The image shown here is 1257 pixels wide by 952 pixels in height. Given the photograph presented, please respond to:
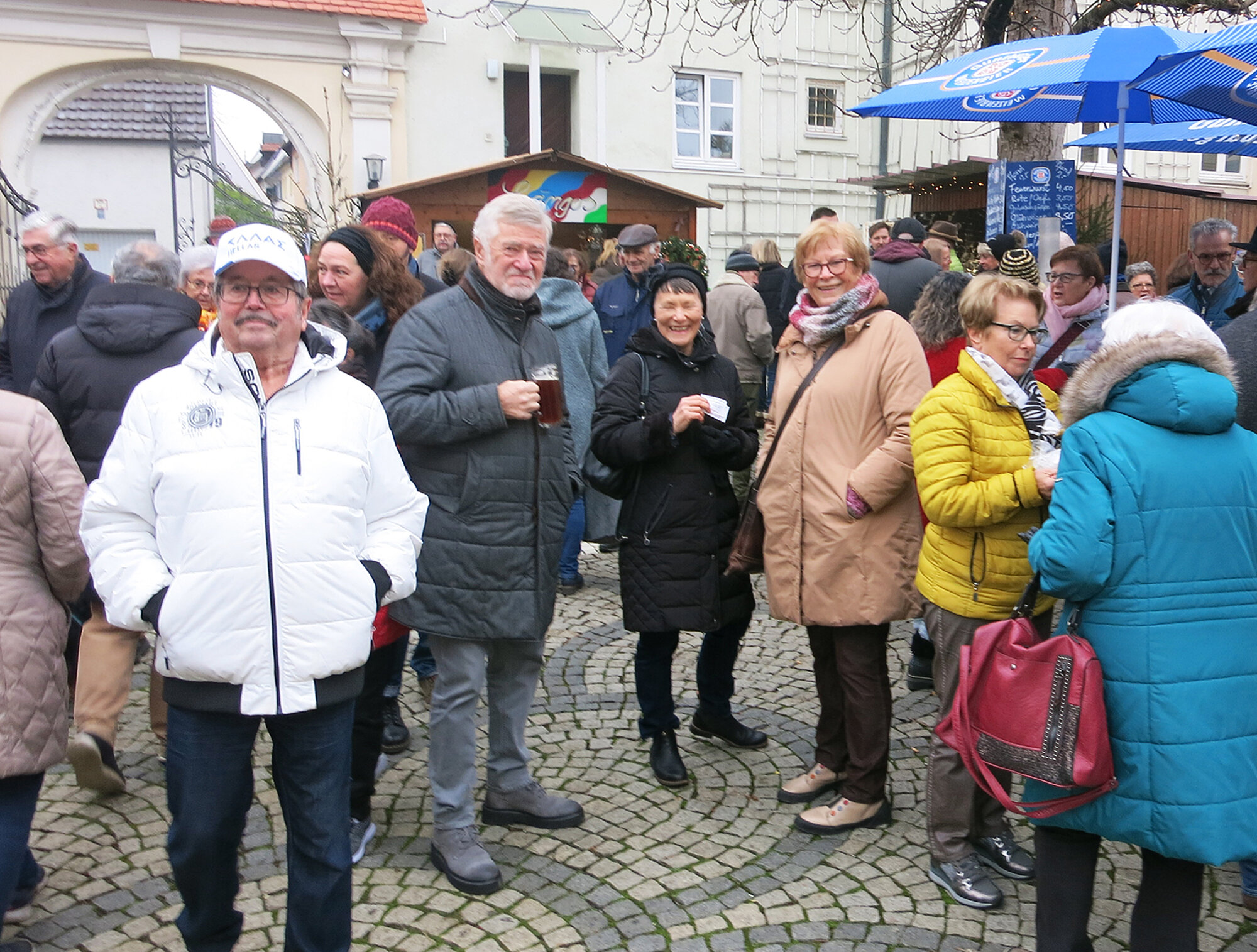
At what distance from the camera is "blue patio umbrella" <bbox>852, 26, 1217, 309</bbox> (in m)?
5.20

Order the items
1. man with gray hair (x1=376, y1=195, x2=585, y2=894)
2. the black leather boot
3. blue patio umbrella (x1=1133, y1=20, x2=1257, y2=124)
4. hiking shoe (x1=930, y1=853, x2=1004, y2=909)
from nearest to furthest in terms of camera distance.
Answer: hiking shoe (x1=930, y1=853, x2=1004, y2=909) → man with gray hair (x1=376, y1=195, x2=585, y2=894) → the black leather boot → blue patio umbrella (x1=1133, y1=20, x2=1257, y2=124)

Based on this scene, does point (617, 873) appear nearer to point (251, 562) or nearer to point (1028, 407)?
point (251, 562)

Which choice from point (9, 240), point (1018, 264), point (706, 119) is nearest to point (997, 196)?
point (1018, 264)

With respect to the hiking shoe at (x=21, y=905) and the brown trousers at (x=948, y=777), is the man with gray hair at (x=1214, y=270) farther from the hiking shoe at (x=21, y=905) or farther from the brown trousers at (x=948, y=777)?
the hiking shoe at (x=21, y=905)

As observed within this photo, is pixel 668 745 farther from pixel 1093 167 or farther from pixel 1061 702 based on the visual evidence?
pixel 1093 167

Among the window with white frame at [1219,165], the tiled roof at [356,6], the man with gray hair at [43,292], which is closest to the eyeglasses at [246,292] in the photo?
the man with gray hair at [43,292]

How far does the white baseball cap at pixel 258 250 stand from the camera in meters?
2.56

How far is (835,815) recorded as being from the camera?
12.6 feet

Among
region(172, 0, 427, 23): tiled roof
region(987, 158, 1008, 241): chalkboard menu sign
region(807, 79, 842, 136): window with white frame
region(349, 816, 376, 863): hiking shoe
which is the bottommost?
region(349, 816, 376, 863): hiking shoe

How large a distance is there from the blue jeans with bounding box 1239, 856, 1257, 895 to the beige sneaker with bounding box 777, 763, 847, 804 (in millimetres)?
1286

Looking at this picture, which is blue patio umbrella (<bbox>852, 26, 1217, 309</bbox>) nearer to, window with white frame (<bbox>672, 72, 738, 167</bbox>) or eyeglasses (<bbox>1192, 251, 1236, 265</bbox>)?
eyeglasses (<bbox>1192, 251, 1236, 265</bbox>)

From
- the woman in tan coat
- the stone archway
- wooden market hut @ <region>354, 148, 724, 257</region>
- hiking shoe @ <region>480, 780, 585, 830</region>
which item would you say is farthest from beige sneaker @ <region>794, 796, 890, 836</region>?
the stone archway

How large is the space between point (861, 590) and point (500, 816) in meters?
1.52

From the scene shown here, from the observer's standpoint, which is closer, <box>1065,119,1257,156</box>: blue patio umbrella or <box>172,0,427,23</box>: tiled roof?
<box>1065,119,1257,156</box>: blue patio umbrella
